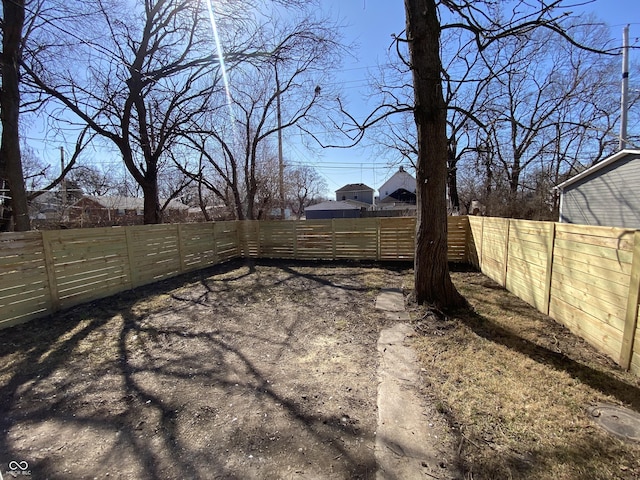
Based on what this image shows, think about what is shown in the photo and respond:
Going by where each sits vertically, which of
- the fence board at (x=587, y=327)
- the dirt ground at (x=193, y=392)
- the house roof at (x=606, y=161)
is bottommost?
the dirt ground at (x=193, y=392)

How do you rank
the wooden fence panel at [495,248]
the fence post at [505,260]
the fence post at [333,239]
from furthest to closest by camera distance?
the fence post at [333,239] < the wooden fence panel at [495,248] < the fence post at [505,260]

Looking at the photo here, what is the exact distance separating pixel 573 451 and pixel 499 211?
1499 centimetres

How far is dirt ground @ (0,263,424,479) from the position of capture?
1.84 m

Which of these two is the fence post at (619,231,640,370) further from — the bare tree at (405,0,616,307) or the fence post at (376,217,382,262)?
the fence post at (376,217,382,262)

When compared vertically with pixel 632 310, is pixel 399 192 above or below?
above

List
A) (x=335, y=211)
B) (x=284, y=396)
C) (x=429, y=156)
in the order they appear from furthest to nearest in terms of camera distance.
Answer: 1. (x=335, y=211)
2. (x=429, y=156)
3. (x=284, y=396)

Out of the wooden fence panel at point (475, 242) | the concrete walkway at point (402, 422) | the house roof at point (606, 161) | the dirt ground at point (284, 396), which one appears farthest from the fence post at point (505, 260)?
the house roof at point (606, 161)

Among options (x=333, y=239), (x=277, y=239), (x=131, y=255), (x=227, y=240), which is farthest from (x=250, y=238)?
(x=131, y=255)

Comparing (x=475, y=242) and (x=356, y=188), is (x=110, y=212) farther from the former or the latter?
(x=356, y=188)

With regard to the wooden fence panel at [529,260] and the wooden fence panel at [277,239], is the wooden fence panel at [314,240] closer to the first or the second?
the wooden fence panel at [277,239]

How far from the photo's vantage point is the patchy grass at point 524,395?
173cm

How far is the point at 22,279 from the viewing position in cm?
436

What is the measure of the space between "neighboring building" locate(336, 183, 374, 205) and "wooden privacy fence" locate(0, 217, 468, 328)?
137 ft

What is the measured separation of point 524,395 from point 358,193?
49806 millimetres
